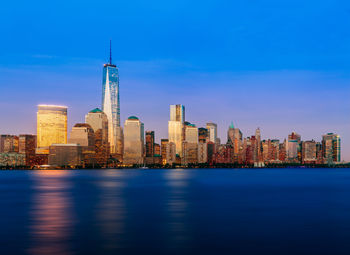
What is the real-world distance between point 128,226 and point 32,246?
1325cm

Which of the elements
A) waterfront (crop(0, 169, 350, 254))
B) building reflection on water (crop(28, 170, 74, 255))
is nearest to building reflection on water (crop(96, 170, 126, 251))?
waterfront (crop(0, 169, 350, 254))

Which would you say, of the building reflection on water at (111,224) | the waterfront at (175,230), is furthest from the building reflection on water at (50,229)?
the building reflection on water at (111,224)

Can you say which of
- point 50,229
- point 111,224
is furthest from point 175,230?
point 50,229

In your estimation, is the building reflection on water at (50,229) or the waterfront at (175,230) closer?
the building reflection on water at (50,229)

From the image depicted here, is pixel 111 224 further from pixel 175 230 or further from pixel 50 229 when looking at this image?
pixel 175 230

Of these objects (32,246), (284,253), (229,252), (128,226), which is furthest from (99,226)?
(284,253)

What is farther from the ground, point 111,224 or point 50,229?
point 50,229

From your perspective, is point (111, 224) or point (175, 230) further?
point (111, 224)

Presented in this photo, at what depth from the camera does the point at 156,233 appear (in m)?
43.8

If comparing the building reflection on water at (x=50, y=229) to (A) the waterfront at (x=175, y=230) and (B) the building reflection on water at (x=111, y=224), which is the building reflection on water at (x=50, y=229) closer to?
(A) the waterfront at (x=175, y=230)

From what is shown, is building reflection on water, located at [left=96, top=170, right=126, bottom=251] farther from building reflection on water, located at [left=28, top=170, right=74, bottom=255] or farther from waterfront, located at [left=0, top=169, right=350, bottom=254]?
building reflection on water, located at [left=28, top=170, right=74, bottom=255]

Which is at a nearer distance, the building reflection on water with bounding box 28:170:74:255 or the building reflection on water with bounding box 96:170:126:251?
the building reflection on water with bounding box 28:170:74:255

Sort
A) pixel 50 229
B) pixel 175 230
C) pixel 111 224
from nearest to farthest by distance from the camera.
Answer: pixel 175 230
pixel 50 229
pixel 111 224

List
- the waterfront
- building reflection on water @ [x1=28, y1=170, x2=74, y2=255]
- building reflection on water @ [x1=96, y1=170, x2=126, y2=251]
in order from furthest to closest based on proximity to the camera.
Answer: building reflection on water @ [x1=96, y1=170, x2=126, y2=251]
the waterfront
building reflection on water @ [x1=28, y1=170, x2=74, y2=255]
